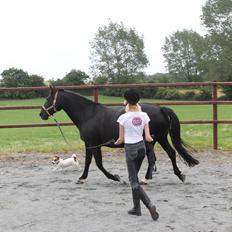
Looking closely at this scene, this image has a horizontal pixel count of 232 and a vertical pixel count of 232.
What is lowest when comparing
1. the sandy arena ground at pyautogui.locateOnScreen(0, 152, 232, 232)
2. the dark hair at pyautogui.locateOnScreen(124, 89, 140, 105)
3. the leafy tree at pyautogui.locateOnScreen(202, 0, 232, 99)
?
the sandy arena ground at pyautogui.locateOnScreen(0, 152, 232, 232)

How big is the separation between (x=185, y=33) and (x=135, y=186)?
298 feet

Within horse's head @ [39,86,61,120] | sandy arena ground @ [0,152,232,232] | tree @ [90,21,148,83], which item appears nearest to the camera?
sandy arena ground @ [0,152,232,232]

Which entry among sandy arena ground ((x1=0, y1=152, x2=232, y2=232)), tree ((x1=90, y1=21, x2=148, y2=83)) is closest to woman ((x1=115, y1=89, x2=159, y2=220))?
sandy arena ground ((x1=0, y1=152, x2=232, y2=232))

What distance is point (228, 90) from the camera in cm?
3562

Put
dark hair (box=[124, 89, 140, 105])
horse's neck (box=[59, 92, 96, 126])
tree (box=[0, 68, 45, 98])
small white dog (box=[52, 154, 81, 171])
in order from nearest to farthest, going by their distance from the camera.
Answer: dark hair (box=[124, 89, 140, 105]) < horse's neck (box=[59, 92, 96, 126]) < small white dog (box=[52, 154, 81, 171]) < tree (box=[0, 68, 45, 98])

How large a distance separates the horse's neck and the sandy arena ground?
3.45ft

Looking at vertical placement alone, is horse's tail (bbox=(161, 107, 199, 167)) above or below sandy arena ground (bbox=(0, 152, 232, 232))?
above

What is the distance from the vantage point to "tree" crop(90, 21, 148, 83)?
75812 millimetres

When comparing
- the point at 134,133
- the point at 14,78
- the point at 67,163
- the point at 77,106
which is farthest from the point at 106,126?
the point at 14,78

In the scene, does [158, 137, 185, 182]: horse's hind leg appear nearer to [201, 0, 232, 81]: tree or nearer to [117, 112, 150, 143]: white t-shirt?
[117, 112, 150, 143]: white t-shirt

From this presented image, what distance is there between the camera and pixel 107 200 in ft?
21.2

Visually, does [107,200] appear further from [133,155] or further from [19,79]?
[19,79]

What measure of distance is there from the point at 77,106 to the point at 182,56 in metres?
82.8

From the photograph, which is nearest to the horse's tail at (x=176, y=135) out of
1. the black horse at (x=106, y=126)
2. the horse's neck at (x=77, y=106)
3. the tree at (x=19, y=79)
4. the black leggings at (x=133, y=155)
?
the black horse at (x=106, y=126)
